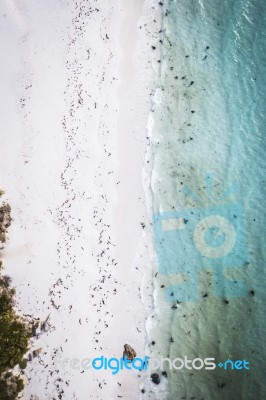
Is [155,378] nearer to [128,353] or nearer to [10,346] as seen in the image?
[128,353]

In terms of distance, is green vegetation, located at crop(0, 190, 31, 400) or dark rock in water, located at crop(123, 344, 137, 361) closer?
green vegetation, located at crop(0, 190, 31, 400)

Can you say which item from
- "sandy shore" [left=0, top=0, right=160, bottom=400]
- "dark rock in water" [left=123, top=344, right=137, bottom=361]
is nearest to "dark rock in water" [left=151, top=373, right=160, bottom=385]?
"sandy shore" [left=0, top=0, right=160, bottom=400]

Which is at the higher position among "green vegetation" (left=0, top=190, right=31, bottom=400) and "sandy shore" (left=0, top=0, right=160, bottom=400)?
"sandy shore" (left=0, top=0, right=160, bottom=400)

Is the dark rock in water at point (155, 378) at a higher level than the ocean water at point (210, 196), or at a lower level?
lower

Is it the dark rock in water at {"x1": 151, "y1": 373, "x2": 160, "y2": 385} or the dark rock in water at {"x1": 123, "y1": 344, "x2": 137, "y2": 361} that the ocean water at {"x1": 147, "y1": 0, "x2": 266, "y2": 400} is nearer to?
the dark rock in water at {"x1": 151, "y1": 373, "x2": 160, "y2": 385}

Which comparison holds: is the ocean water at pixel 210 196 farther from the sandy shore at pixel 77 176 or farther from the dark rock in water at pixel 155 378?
the sandy shore at pixel 77 176

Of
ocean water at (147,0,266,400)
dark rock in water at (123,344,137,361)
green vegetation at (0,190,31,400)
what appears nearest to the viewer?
green vegetation at (0,190,31,400)

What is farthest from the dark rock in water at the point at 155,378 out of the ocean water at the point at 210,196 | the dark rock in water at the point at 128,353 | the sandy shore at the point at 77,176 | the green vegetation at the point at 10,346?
the green vegetation at the point at 10,346

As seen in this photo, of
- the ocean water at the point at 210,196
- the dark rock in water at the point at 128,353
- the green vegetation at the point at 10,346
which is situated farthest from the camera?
the ocean water at the point at 210,196
